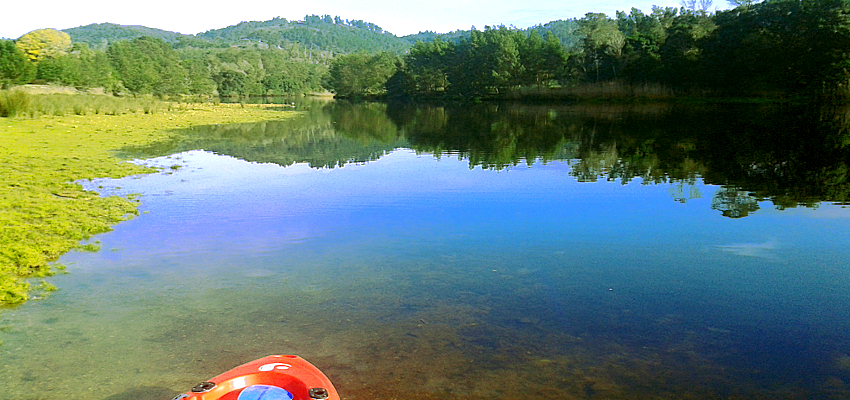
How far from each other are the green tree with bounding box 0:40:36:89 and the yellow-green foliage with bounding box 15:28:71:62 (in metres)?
6.73

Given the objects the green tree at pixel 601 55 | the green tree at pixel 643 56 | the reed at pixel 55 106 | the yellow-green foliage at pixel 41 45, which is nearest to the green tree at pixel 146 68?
the yellow-green foliage at pixel 41 45

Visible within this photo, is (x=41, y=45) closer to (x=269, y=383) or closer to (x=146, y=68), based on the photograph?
(x=146, y=68)

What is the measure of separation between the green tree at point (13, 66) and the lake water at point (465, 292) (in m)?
45.9

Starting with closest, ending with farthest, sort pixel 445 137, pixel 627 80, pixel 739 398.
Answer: pixel 739 398, pixel 445 137, pixel 627 80

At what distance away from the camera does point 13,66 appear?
Answer: 158 feet

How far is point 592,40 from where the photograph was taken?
223 ft

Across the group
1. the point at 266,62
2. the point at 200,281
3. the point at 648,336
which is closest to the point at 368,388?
the point at 648,336

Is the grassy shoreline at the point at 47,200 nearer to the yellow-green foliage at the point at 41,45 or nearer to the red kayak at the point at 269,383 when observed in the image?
the red kayak at the point at 269,383

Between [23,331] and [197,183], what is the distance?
8.20 metres

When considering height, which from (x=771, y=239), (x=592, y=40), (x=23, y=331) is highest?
(x=592, y=40)

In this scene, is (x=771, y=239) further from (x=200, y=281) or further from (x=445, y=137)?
(x=445, y=137)

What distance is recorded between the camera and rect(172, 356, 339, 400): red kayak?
133 inches

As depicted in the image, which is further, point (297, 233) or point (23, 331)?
point (297, 233)

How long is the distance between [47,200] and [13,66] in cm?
4921
